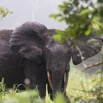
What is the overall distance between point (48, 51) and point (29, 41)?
3.04 ft

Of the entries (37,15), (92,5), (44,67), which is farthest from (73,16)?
(37,15)

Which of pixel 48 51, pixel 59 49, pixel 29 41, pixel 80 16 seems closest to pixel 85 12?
pixel 80 16

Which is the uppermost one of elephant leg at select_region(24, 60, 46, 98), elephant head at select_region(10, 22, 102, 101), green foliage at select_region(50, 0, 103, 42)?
green foliage at select_region(50, 0, 103, 42)

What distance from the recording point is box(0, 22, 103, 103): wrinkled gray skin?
770cm

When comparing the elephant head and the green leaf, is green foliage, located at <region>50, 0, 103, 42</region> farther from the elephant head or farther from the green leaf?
the elephant head

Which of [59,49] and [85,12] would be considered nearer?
[85,12]

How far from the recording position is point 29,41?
887 cm

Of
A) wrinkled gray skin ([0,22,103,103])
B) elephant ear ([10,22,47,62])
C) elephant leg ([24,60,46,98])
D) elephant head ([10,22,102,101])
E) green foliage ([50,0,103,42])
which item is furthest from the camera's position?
elephant ear ([10,22,47,62])

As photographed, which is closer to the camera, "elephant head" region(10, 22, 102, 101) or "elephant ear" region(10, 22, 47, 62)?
"elephant head" region(10, 22, 102, 101)

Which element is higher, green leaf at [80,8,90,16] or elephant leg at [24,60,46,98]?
green leaf at [80,8,90,16]

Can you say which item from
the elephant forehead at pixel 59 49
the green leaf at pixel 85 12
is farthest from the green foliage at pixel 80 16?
the elephant forehead at pixel 59 49

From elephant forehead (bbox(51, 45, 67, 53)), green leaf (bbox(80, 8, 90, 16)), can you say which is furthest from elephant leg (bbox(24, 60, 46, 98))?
green leaf (bbox(80, 8, 90, 16))

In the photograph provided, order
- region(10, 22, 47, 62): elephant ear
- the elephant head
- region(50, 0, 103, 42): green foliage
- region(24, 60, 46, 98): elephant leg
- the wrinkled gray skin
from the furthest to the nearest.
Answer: region(10, 22, 47, 62): elephant ear
region(24, 60, 46, 98): elephant leg
the wrinkled gray skin
the elephant head
region(50, 0, 103, 42): green foliage

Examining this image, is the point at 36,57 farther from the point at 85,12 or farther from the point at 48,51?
the point at 85,12
